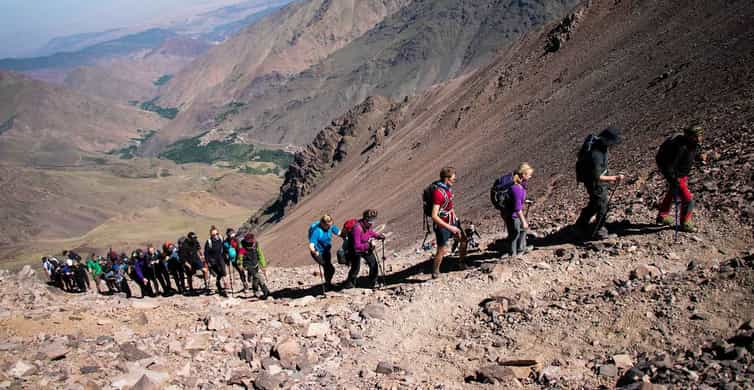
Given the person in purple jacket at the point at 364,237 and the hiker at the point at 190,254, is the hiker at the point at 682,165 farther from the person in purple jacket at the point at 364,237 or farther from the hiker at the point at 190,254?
the hiker at the point at 190,254

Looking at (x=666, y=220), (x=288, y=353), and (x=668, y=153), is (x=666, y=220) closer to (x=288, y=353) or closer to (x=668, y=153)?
(x=668, y=153)

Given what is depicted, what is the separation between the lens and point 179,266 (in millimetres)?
14523

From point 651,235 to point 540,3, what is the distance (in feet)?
483

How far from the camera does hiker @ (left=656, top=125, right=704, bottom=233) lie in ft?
24.8

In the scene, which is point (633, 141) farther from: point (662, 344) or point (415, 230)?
point (662, 344)

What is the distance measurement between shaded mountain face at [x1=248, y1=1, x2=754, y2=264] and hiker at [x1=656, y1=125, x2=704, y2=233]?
712 mm

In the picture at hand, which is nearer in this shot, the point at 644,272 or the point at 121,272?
the point at 644,272

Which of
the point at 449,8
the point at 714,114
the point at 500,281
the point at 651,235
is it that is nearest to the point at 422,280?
the point at 500,281

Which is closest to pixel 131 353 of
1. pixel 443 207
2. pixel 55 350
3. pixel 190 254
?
pixel 55 350

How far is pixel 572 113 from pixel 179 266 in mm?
18193

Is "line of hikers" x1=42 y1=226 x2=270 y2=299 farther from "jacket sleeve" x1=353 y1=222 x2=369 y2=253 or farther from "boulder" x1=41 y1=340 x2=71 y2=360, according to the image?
"boulder" x1=41 y1=340 x2=71 y2=360

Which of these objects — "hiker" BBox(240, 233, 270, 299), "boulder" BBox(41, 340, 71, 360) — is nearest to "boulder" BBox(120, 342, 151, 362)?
"boulder" BBox(41, 340, 71, 360)

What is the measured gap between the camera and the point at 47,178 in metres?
128

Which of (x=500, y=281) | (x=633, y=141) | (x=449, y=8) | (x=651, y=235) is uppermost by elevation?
(x=449, y=8)
